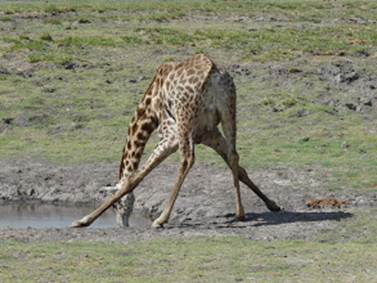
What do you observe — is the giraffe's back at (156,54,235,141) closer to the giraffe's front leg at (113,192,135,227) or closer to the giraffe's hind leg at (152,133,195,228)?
the giraffe's hind leg at (152,133,195,228)

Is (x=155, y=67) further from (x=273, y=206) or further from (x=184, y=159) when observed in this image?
(x=184, y=159)

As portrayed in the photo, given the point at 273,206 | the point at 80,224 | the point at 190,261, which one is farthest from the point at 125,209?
the point at 190,261

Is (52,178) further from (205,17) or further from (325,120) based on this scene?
(205,17)

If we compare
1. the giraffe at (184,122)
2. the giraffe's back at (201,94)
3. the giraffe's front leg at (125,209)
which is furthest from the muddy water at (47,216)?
the giraffe's back at (201,94)

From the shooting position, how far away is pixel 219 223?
18.5 meters

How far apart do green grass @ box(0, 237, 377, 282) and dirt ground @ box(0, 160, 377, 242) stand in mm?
768

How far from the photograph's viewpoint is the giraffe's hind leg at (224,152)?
19.0m

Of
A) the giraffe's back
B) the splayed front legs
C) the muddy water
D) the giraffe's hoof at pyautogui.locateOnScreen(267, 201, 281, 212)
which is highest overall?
the giraffe's back

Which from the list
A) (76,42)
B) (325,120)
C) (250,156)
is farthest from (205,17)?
(250,156)

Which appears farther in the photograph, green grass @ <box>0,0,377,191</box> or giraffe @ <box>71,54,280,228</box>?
green grass @ <box>0,0,377,191</box>

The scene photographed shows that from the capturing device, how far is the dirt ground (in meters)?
17.4

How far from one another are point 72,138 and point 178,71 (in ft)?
24.4

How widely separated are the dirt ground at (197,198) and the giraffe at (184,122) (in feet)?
1.98

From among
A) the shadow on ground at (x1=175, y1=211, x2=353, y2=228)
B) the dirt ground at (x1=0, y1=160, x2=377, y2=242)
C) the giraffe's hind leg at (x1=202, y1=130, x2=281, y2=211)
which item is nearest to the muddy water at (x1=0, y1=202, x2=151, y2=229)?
the dirt ground at (x1=0, y1=160, x2=377, y2=242)
